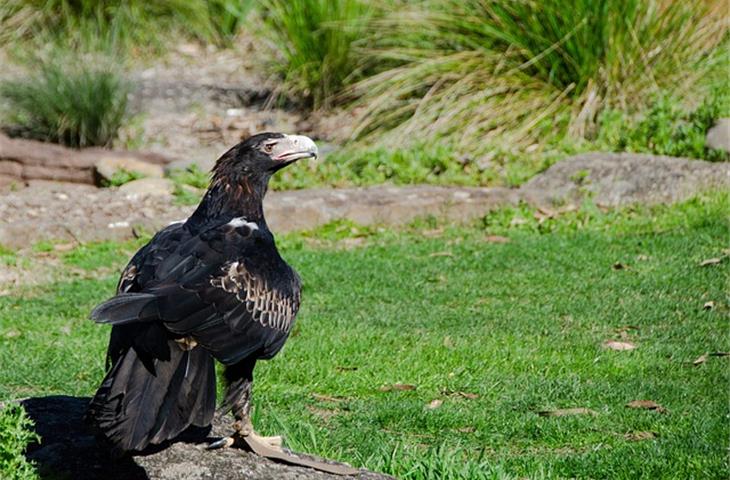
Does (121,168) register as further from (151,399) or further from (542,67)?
(151,399)

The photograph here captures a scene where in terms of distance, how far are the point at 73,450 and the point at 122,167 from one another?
24.7 ft

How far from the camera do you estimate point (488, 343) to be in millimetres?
7016

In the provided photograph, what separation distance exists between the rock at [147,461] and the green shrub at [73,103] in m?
8.35

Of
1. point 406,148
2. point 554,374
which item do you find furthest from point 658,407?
point 406,148

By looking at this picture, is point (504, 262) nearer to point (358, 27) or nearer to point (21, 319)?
point (21, 319)

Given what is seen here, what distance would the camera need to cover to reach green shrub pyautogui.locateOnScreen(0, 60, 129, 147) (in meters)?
12.8

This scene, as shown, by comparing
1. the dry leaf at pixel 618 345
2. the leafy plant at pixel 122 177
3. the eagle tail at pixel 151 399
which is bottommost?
the leafy plant at pixel 122 177

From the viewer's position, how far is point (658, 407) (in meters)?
5.98

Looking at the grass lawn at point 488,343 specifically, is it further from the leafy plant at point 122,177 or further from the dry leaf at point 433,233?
the leafy plant at point 122,177

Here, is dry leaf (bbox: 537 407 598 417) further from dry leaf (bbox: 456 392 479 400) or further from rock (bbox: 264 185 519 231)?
rock (bbox: 264 185 519 231)

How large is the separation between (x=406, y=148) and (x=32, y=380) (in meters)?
6.08

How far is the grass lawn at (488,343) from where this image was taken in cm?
553

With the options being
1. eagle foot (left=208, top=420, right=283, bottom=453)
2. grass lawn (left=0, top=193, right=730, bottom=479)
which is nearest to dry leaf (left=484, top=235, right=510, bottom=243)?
grass lawn (left=0, top=193, right=730, bottom=479)

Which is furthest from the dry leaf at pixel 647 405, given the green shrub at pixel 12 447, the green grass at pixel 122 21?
the green grass at pixel 122 21
